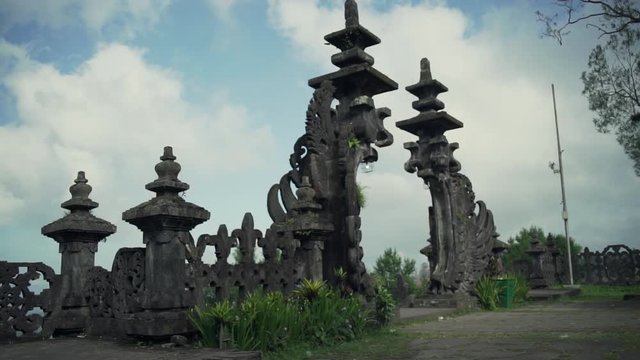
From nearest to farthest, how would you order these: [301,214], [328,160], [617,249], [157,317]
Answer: [157,317], [301,214], [328,160], [617,249]

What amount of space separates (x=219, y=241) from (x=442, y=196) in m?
9.29

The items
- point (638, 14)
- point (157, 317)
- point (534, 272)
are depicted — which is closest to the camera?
point (157, 317)

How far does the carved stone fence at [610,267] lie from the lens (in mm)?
24266

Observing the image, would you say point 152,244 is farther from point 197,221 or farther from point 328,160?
point 328,160

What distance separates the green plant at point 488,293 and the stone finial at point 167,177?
10.7 metres

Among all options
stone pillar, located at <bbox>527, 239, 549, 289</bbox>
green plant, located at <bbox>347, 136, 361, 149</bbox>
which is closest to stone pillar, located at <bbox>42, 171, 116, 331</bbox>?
green plant, located at <bbox>347, 136, 361, 149</bbox>

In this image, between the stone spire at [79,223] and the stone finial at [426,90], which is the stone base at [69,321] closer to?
the stone spire at [79,223]

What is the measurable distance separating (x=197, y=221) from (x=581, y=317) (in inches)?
318

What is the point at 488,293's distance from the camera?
15.1 meters

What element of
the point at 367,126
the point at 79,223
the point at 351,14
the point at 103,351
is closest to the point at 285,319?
the point at 103,351

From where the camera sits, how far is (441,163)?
1527cm

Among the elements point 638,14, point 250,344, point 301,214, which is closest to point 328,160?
point 301,214

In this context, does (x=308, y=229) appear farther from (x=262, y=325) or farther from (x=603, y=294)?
(x=603, y=294)

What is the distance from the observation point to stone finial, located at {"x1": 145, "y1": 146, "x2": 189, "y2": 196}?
276 inches
